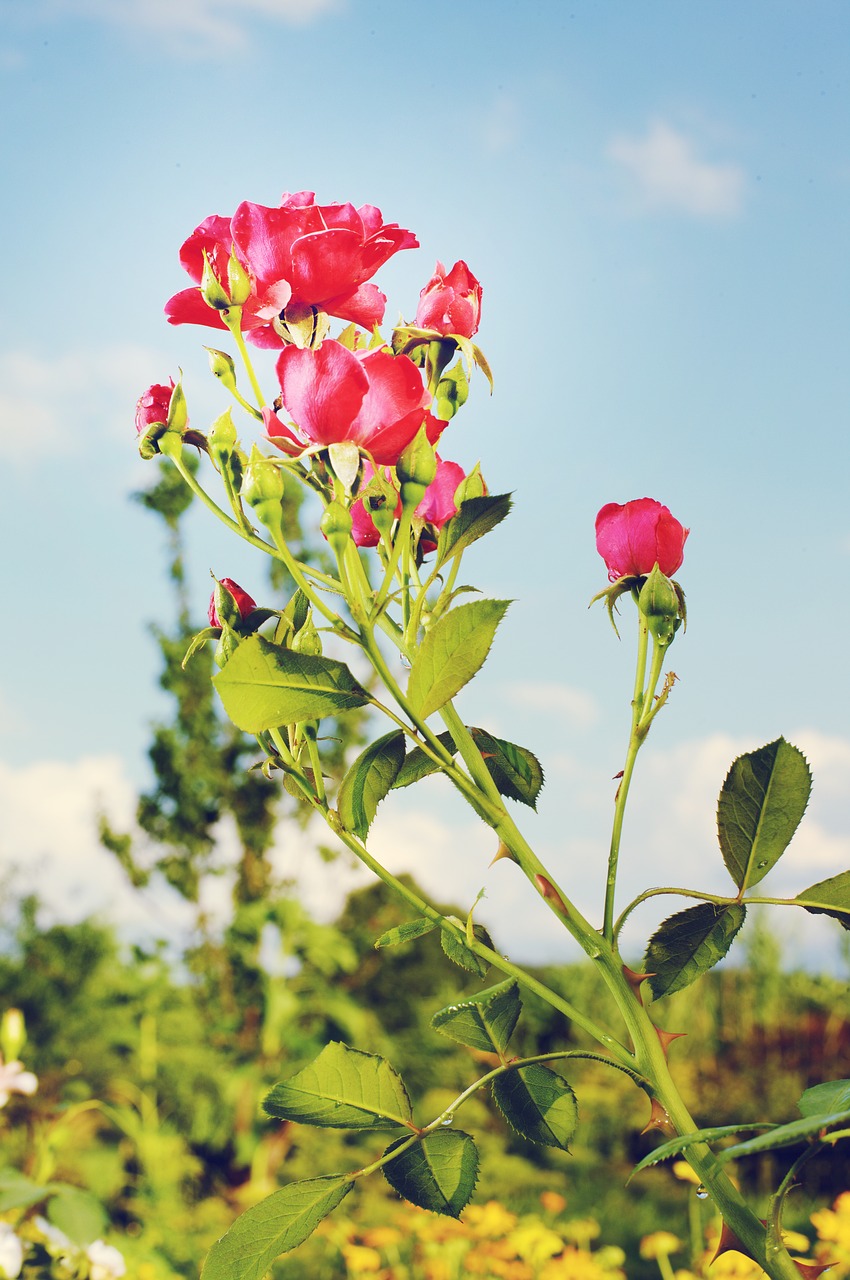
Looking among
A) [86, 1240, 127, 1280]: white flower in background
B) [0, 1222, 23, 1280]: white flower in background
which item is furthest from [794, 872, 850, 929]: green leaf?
[86, 1240, 127, 1280]: white flower in background

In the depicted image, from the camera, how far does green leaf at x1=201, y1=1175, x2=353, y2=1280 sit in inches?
24.8

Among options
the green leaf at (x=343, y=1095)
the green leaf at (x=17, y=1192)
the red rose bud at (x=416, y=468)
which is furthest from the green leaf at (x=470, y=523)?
the green leaf at (x=17, y=1192)

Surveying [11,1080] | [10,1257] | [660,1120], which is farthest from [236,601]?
[11,1080]

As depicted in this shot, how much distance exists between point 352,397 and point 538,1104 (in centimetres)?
47

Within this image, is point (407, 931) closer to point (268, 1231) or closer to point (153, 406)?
point (268, 1231)

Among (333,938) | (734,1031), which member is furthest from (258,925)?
(734,1031)

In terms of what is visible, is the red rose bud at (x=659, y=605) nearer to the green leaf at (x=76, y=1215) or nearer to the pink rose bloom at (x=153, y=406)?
the pink rose bloom at (x=153, y=406)

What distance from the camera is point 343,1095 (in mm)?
671

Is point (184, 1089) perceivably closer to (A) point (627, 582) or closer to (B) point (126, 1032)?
(B) point (126, 1032)

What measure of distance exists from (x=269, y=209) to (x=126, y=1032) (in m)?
3.93

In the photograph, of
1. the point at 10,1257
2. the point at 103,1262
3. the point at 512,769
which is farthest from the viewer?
the point at 103,1262

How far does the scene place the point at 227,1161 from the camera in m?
3.92

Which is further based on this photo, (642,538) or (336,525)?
(642,538)

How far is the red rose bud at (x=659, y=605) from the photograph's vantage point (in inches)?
27.1
